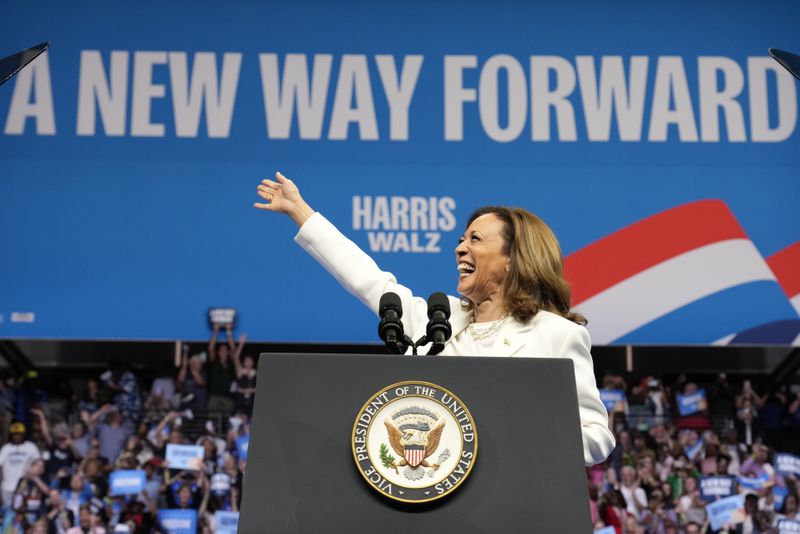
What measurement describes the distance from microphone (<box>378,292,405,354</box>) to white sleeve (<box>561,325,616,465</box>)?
243 mm

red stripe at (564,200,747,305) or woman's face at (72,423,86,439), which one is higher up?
red stripe at (564,200,747,305)

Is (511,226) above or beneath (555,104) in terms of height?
beneath

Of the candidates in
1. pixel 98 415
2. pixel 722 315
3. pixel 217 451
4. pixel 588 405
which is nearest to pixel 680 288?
pixel 722 315

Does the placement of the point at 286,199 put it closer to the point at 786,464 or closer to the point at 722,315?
the point at 722,315

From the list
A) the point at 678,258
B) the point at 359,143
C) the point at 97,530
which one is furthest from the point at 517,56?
the point at 97,530

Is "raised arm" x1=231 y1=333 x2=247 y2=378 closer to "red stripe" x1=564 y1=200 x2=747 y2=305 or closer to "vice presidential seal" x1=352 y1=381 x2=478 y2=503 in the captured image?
"red stripe" x1=564 y1=200 x2=747 y2=305

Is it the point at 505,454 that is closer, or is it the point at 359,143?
the point at 505,454

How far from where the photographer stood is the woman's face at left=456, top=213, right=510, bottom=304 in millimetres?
1792

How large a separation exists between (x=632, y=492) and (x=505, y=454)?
479 centimetres

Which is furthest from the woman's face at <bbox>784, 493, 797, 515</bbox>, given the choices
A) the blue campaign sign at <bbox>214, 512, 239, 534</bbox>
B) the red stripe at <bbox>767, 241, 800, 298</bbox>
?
the blue campaign sign at <bbox>214, 512, 239, 534</bbox>

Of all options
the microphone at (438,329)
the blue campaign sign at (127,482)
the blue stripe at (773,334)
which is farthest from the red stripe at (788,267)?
the microphone at (438,329)

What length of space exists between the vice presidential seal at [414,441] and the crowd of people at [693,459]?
176 inches

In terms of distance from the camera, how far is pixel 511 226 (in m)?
1.83

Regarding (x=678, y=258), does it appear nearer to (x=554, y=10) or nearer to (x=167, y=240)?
(x=554, y=10)
